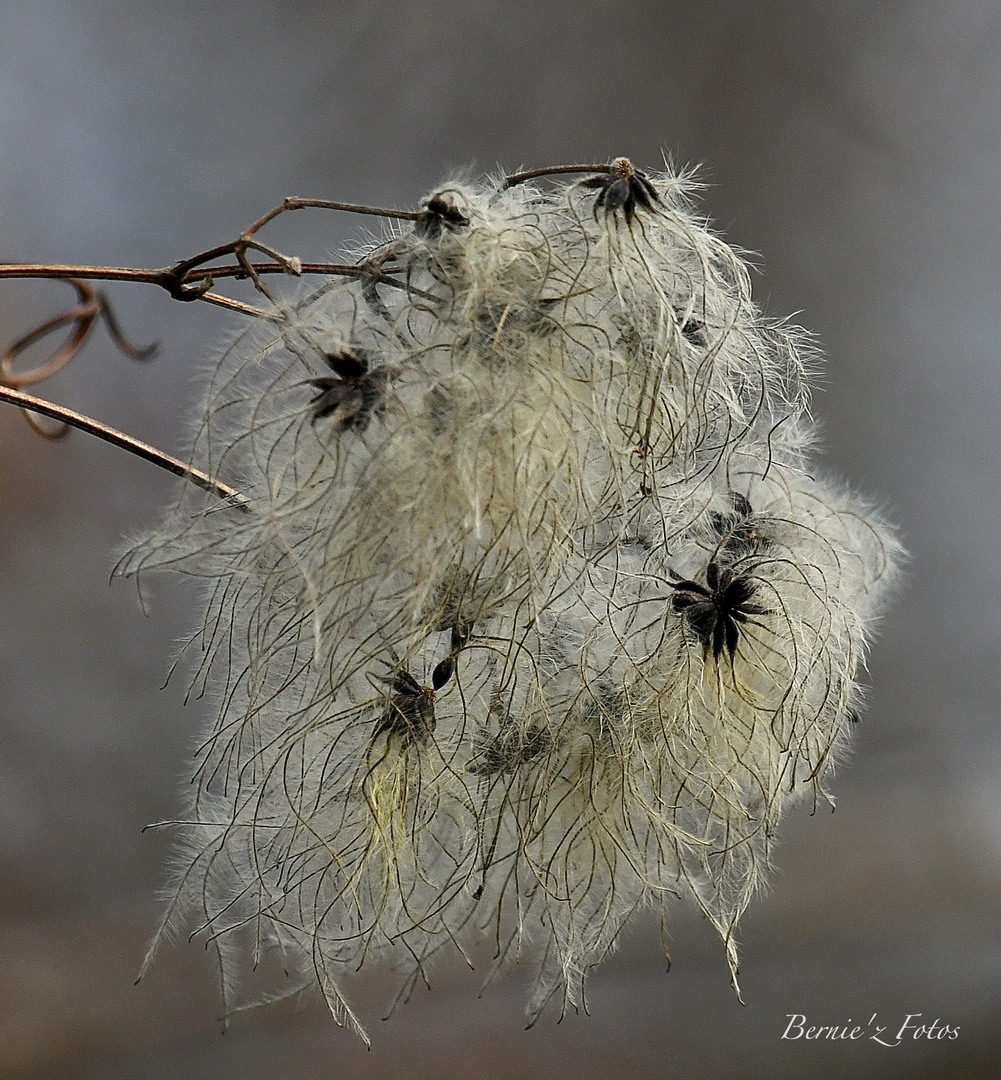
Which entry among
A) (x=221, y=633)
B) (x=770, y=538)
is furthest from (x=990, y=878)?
(x=221, y=633)

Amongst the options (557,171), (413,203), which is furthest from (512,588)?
(413,203)

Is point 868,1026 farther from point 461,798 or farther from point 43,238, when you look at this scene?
point 43,238
